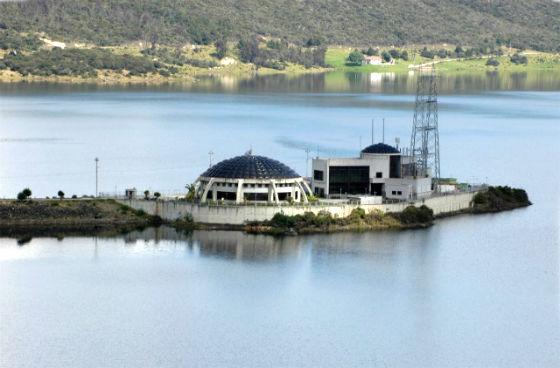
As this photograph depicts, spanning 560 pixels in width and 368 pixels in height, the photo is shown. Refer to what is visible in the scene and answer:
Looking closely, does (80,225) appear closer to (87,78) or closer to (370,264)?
(370,264)

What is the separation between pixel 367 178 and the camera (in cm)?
7088

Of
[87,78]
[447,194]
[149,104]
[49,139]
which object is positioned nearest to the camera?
[447,194]

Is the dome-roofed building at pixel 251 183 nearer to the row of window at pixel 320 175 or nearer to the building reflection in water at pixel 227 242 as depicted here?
the building reflection in water at pixel 227 242

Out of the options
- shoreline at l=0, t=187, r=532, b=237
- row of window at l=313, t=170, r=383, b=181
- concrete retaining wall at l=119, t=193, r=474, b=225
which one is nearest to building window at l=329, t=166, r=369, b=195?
row of window at l=313, t=170, r=383, b=181

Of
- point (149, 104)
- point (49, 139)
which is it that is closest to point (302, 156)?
point (49, 139)

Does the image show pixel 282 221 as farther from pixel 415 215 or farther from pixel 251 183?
pixel 415 215

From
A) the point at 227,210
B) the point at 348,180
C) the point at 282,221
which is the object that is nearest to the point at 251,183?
the point at 227,210

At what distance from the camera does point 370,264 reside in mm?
59844

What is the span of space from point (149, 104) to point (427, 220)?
85365 mm

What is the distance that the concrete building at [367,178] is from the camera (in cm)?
7006

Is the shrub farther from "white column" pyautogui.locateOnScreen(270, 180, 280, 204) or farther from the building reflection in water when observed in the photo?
"white column" pyautogui.locateOnScreen(270, 180, 280, 204)

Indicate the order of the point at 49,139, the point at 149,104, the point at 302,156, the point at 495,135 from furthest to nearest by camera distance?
the point at 149,104, the point at 495,135, the point at 49,139, the point at 302,156

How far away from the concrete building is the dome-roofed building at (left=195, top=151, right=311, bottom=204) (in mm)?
3166

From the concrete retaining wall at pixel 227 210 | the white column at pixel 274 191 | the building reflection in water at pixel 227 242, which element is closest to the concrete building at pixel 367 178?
the concrete retaining wall at pixel 227 210
